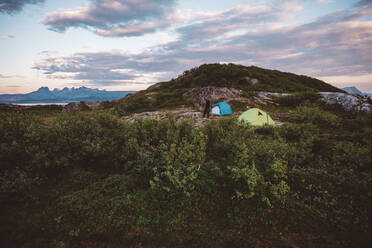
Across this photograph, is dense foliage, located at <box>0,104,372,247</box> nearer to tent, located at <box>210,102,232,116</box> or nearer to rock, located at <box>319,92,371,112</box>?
tent, located at <box>210,102,232,116</box>

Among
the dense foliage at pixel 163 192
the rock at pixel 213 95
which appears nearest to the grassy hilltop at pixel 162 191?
the dense foliage at pixel 163 192

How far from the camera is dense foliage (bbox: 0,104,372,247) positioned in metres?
5.52

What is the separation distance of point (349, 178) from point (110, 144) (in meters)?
10.9

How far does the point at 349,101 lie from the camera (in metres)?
24.9

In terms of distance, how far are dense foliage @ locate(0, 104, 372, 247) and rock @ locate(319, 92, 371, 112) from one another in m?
20.0

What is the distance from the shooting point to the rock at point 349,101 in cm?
2282

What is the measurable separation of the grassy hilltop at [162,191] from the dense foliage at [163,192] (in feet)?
0.12

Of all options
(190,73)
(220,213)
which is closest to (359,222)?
(220,213)

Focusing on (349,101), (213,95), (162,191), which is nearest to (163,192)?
(162,191)

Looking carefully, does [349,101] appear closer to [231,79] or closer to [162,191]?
[162,191]

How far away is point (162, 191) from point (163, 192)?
0.22 feet

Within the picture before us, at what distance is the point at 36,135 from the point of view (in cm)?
777

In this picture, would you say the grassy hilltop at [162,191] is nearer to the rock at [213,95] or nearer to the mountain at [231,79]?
the rock at [213,95]

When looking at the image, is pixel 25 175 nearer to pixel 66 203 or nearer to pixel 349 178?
pixel 66 203
